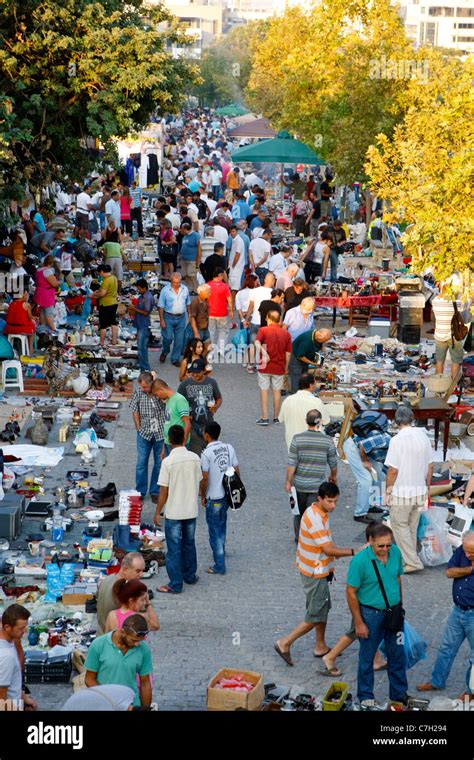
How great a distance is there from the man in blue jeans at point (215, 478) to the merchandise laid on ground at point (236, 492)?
0.8 inches

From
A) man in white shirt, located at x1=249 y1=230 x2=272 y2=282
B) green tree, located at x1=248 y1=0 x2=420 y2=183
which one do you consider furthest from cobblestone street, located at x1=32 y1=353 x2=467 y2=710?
green tree, located at x1=248 y1=0 x2=420 y2=183

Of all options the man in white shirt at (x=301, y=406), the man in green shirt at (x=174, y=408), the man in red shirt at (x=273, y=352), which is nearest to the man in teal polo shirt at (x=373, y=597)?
the man in white shirt at (x=301, y=406)

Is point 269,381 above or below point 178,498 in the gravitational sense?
below

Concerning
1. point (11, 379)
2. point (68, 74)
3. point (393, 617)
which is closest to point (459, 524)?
point (393, 617)

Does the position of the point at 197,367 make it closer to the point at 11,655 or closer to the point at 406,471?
the point at 406,471

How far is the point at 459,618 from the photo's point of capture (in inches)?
352

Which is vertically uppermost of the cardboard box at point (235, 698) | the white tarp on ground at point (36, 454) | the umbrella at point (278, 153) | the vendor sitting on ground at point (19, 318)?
the umbrella at point (278, 153)

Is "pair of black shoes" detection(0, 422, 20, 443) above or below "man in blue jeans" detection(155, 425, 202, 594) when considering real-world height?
below

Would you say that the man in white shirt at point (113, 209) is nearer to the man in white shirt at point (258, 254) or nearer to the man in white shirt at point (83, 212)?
the man in white shirt at point (83, 212)

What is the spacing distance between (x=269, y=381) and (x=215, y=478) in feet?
16.3

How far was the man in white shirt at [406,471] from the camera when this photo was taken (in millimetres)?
11133

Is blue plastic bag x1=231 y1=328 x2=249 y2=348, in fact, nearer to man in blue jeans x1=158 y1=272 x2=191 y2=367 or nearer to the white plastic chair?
man in blue jeans x1=158 y1=272 x2=191 y2=367

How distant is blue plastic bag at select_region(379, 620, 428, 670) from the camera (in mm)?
9281

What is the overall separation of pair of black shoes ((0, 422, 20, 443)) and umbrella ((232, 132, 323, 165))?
680 inches
